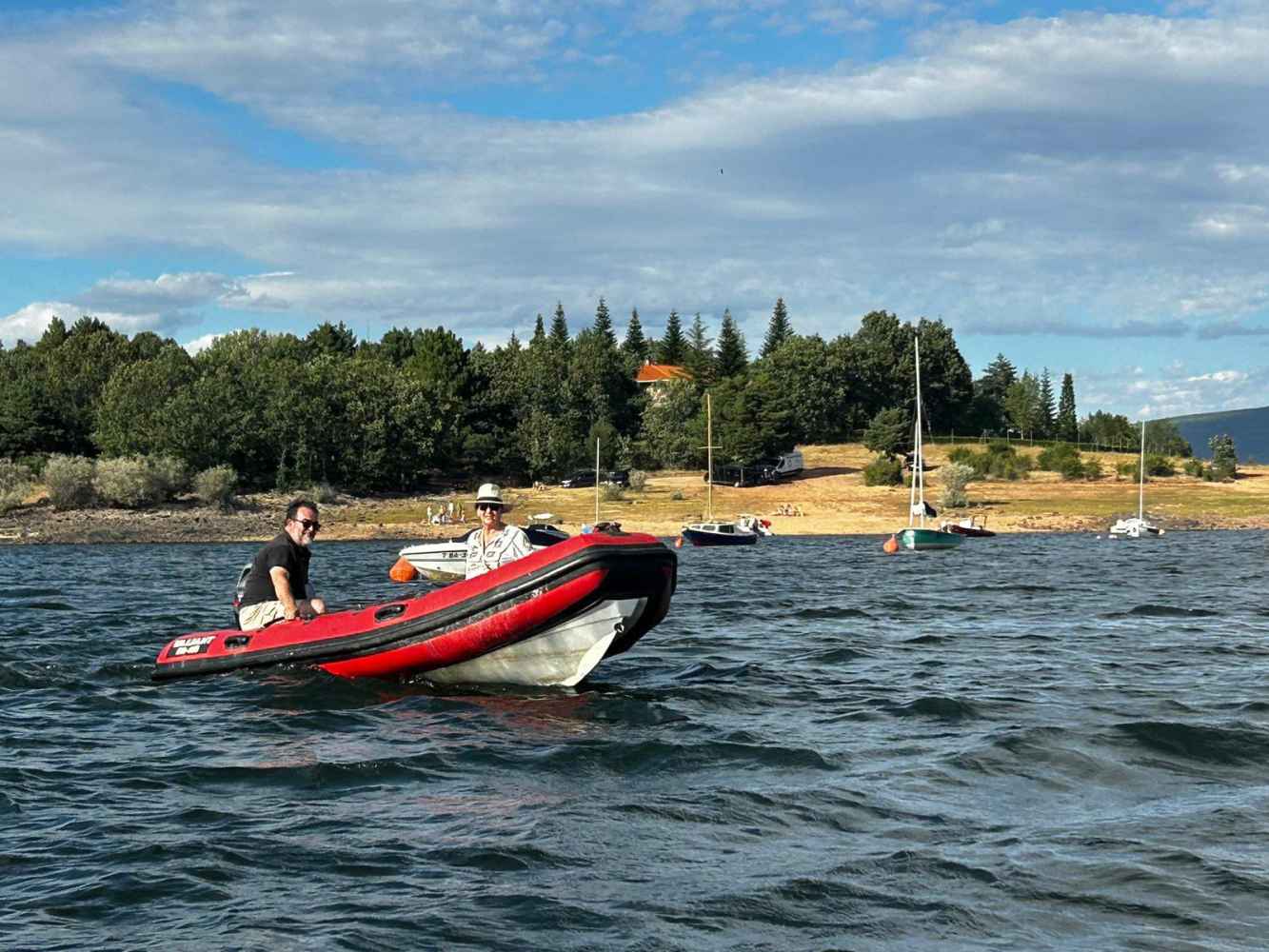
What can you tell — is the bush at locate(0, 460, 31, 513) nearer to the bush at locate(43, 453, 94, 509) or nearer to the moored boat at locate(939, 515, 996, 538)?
the bush at locate(43, 453, 94, 509)

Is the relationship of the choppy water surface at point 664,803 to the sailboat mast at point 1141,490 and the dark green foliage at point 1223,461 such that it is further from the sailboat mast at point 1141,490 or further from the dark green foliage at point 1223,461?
the dark green foliage at point 1223,461

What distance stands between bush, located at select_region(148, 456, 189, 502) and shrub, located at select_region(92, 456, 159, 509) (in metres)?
0.20

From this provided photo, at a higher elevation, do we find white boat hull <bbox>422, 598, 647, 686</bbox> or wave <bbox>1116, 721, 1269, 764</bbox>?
white boat hull <bbox>422, 598, 647, 686</bbox>

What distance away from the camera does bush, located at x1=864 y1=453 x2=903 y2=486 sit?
8631cm

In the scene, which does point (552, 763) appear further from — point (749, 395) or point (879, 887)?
point (749, 395)

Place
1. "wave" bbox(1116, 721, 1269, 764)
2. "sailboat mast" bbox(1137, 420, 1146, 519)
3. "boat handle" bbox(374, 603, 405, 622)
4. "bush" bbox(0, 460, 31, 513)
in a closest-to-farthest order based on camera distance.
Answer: "wave" bbox(1116, 721, 1269, 764), "boat handle" bbox(374, 603, 405, 622), "bush" bbox(0, 460, 31, 513), "sailboat mast" bbox(1137, 420, 1146, 519)

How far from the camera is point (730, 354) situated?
4882 inches

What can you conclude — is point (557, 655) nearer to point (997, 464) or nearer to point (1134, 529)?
point (1134, 529)

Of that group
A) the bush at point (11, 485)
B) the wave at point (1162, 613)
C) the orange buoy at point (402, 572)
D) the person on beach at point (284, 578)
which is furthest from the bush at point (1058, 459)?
the person on beach at point (284, 578)

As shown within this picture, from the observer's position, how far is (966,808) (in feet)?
32.7

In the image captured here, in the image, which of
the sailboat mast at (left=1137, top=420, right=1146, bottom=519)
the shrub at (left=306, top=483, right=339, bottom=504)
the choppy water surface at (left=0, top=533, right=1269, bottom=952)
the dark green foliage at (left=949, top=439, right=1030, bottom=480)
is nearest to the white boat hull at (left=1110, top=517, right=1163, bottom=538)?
the sailboat mast at (left=1137, top=420, right=1146, bottom=519)

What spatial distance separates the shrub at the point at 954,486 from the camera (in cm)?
7875

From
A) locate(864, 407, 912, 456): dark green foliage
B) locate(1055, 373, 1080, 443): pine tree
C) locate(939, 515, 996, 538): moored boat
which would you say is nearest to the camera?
locate(939, 515, 996, 538): moored boat

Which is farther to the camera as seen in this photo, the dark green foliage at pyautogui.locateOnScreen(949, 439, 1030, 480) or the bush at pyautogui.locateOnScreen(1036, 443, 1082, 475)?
the bush at pyautogui.locateOnScreen(1036, 443, 1082, 475)
